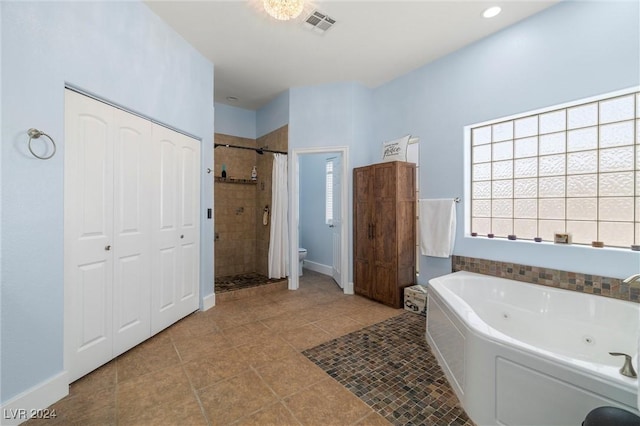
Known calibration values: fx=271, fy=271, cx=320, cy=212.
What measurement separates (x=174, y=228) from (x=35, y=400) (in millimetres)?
1568

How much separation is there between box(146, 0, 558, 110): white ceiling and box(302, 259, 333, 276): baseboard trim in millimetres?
3184

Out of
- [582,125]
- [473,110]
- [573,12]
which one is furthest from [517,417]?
[573,12]

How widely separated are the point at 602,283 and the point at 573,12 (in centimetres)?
225

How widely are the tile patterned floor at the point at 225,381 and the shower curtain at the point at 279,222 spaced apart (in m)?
1.18

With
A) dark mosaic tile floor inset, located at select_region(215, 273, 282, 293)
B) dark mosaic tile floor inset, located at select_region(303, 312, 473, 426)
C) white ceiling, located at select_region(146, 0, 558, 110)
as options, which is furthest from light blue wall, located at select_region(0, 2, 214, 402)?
dark mosaic tile floor inset, located at select_region(215, 273, 282, 293)

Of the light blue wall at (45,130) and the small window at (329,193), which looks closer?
the light blue wall at (45,130)

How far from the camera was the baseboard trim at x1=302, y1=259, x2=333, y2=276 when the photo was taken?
5.07m

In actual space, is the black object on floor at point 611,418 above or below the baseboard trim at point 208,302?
above

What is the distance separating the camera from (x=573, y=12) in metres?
2.29

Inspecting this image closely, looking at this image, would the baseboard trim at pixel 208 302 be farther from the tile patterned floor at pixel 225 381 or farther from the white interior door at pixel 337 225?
the white interior door at pixel 337 225

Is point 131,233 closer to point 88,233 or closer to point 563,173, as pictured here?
point 88,233

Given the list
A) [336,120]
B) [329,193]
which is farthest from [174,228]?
[329,193]

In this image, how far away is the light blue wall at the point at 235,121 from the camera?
4664 millimetres

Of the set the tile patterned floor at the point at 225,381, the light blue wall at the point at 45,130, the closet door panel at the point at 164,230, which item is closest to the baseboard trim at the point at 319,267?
the tile patterned floor at the point at 225,381
